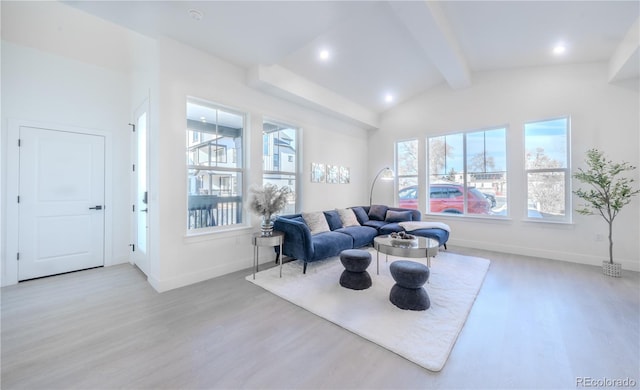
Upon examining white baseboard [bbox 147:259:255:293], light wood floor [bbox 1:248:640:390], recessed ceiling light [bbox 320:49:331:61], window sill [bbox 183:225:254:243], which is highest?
recessed ceiling light [bbox 320:49:331:61]

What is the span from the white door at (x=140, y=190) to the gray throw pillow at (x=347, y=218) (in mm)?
3235

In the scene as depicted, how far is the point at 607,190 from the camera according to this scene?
11.8 ft

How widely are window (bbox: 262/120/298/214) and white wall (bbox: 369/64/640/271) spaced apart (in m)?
3.14

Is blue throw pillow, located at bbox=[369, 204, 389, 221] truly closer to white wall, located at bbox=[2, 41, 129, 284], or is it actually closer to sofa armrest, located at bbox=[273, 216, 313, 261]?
sofa armrest, located at bbox=[273, 216, 313, 261]

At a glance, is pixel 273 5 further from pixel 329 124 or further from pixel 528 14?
pixel 528 14

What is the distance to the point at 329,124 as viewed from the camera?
5395 millimetres

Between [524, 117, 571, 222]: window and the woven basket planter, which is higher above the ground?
[524, 117, 571, 222]: window

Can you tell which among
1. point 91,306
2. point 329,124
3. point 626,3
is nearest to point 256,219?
point 91,306

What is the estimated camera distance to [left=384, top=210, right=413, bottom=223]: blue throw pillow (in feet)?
16.8

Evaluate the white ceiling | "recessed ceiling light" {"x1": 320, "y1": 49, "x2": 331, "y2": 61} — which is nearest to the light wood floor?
the white ceiling

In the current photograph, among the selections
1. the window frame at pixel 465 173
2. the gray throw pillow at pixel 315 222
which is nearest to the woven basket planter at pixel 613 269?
the window frame at pixel 465 173

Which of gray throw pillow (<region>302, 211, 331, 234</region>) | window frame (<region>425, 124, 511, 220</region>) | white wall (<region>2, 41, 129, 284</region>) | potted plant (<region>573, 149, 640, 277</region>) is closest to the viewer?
white wall (<region>2, 41, 129, 284</region>)

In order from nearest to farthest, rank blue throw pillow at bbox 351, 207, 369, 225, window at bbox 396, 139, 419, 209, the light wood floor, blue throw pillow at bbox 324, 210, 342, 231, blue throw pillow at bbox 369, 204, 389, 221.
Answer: the light wood floor < blue throw pillow at bbox 324, 210, 342, 231 < blue throw pillow at bbox 351, 207, 369, 225 < blue throw pillow at bbox 369, 204, 389, 221 < window at bbox 396, 139, 419, 209

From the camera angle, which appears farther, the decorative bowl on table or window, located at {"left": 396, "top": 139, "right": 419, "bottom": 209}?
window, located at {"left": 396, "top": 139, "right": 419, "bottom": 209}
